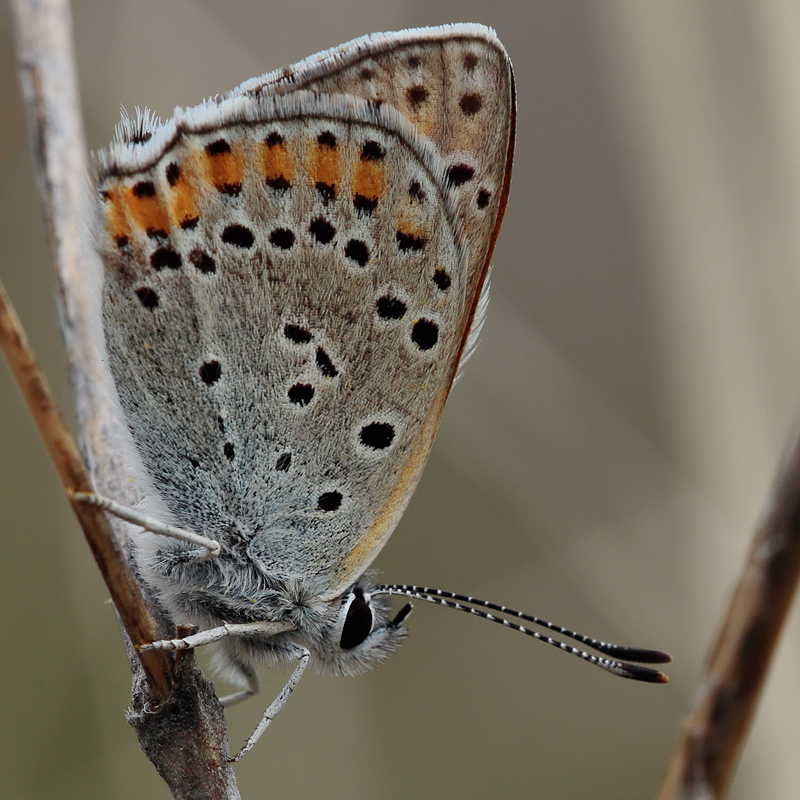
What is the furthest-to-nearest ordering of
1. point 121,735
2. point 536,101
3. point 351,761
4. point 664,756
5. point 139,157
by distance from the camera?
point 536,101
point 664,756
point 351,761
point 121,735
point 139,157

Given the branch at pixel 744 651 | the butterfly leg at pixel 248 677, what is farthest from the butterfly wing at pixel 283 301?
the branch at pixel 744 651

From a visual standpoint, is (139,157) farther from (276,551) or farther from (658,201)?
(658,201)

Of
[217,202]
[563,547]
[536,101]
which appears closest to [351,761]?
[563,547]

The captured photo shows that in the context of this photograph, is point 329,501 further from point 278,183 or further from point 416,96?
point 416,96

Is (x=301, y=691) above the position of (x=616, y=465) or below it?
below

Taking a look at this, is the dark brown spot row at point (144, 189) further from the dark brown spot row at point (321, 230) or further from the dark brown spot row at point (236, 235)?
the dark brown spot row at point (321, 230)

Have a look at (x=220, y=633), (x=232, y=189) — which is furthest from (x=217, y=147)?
(x=220, y=633)
